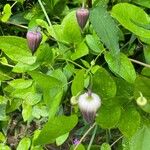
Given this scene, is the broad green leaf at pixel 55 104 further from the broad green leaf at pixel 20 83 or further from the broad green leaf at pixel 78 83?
the broad green leaf at pixel 20 83

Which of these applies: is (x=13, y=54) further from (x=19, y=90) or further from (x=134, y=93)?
(x=134, y=93)

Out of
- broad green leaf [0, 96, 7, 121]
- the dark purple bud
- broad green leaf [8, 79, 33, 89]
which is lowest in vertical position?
broad green leaf [0, 96, 7, 121]

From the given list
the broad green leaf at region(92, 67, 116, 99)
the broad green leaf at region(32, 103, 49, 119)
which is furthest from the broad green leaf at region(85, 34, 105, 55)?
the broad green leaf at region(32, 103, 49, 119)

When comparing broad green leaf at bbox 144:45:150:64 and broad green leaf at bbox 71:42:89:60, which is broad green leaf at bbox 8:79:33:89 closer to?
broad green leaf at bbox 71:42:89:60

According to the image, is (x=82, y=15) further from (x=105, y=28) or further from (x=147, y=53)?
(x=147, y=53)

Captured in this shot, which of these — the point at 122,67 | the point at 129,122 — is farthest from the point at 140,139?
the point at 122,67

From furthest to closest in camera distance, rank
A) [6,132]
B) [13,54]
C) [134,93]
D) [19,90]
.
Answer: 1. [6,132]
2. [19,90]
3. [13,54]
4. [134,93]

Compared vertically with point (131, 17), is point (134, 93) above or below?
below

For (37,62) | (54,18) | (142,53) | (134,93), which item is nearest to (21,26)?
(54,18)

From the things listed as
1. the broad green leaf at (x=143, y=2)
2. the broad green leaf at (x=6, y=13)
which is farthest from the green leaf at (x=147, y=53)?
the broad green leaf at (x=6, y=13)
